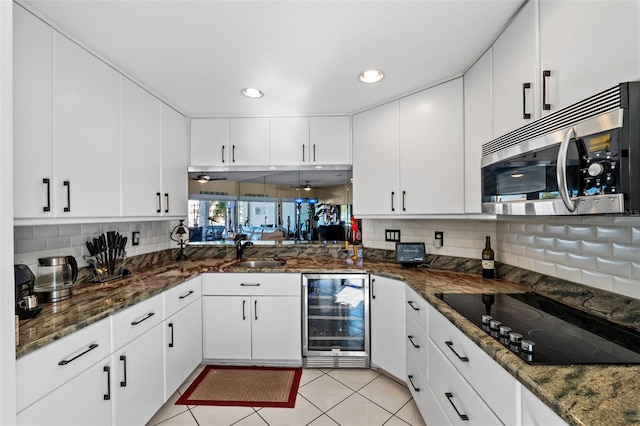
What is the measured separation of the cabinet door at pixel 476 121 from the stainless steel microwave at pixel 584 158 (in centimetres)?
52

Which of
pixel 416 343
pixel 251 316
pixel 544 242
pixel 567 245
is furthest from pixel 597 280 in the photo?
pixel 251 316

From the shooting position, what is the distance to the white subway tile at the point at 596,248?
129 centimetres

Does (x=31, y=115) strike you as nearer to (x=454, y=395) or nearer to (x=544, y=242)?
(x=454, y=395)

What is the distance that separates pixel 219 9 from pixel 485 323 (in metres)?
1.85

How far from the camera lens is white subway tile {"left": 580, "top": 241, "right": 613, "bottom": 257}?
4.25ft

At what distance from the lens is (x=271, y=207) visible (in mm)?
3119

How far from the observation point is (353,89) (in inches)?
88.9

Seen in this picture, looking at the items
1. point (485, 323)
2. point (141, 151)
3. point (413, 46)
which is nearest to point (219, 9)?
point (413, 46)

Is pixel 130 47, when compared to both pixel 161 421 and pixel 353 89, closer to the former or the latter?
pixel 353 89

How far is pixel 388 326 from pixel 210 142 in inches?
92.5

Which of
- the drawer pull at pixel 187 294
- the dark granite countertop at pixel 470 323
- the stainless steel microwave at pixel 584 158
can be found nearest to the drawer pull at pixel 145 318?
the dark granite countertop at pixel 470 323

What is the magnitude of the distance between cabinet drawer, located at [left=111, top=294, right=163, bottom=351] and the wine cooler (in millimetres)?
1113

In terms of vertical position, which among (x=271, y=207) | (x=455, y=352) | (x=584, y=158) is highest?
(x=584, y=158)

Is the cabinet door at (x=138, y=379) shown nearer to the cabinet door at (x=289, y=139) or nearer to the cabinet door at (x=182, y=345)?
the cabinet door at (x=182, y=345)
